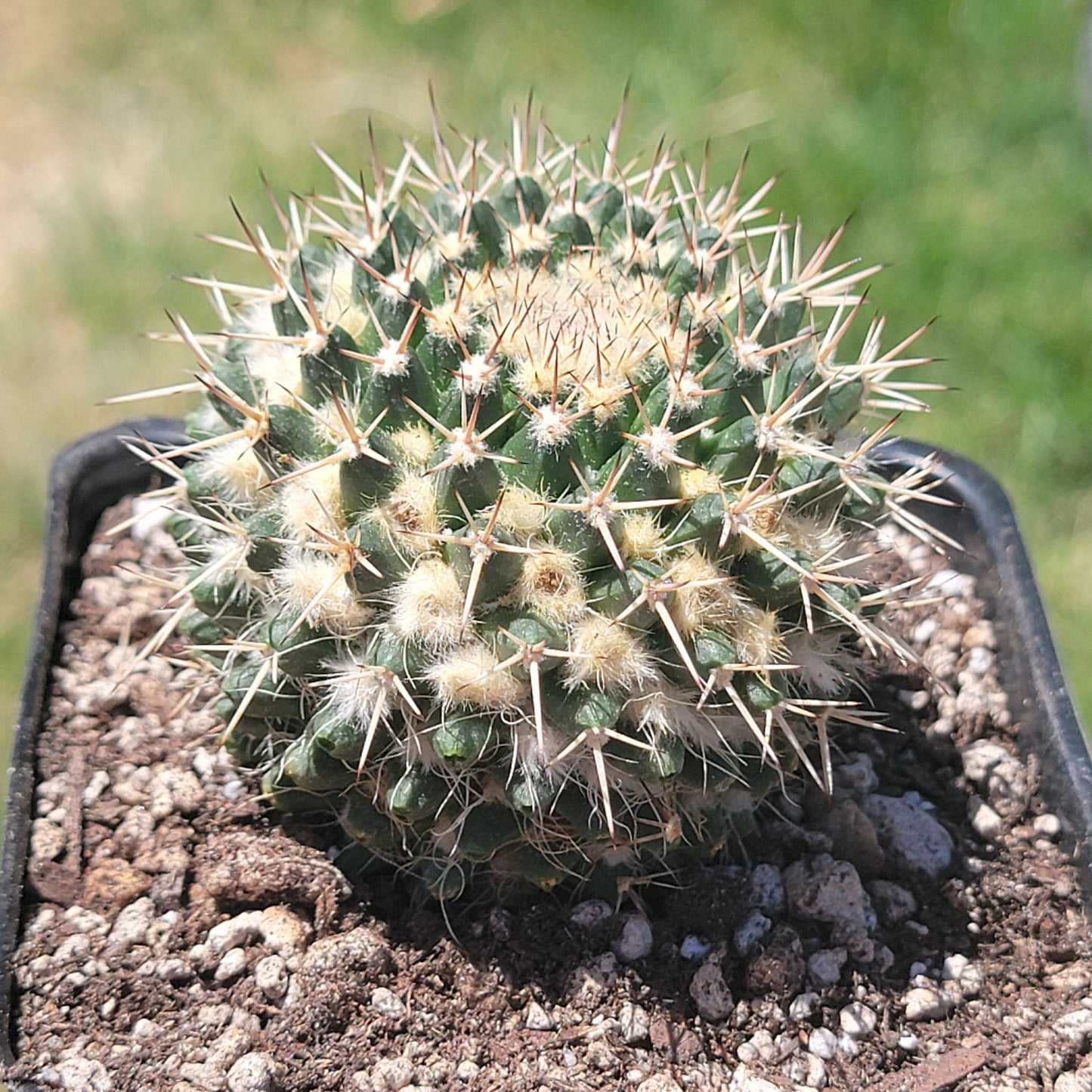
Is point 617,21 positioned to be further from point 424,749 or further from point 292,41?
point 424,749

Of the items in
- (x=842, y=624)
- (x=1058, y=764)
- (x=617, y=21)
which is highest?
(x=617, y=21)

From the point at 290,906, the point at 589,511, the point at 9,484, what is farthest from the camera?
the point at 9,484

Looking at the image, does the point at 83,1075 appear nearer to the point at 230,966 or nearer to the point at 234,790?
the point at 230,966

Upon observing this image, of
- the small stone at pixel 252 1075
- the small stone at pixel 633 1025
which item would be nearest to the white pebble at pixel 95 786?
the small stone at pixel 252 1075

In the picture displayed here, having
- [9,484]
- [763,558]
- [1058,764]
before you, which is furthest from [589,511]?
[9,484]

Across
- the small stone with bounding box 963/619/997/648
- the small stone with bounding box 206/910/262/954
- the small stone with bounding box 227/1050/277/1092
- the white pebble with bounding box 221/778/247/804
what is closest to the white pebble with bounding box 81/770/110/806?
the white pebble with bounding box 221/778/247/804

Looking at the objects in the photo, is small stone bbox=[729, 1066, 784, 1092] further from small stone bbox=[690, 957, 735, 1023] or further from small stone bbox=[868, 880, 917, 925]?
small stone bbox=[868, 880, 917, 925]
